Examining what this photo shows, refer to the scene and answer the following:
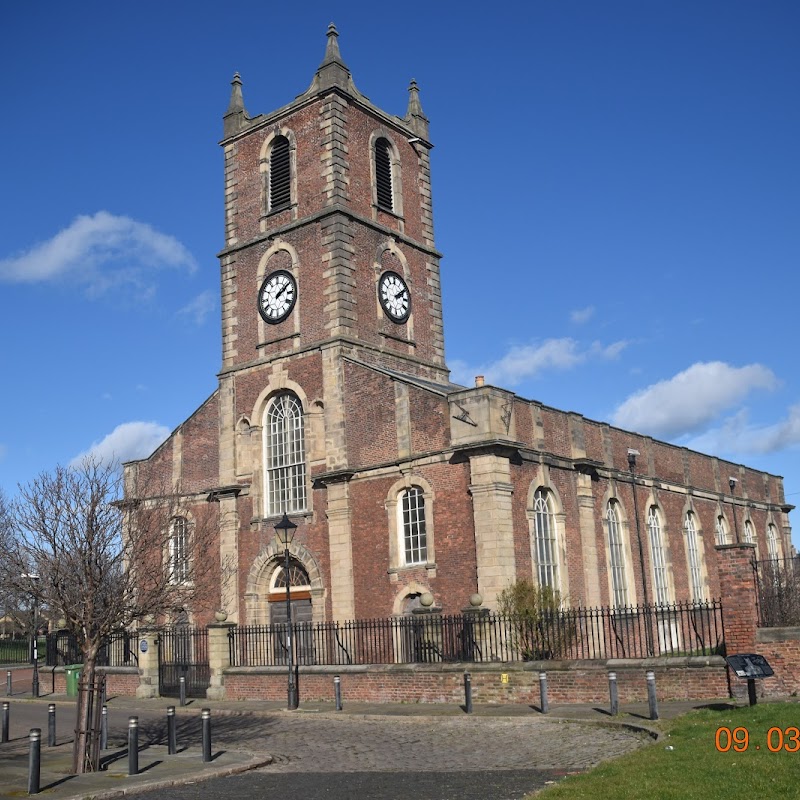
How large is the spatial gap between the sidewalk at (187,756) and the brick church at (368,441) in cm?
487

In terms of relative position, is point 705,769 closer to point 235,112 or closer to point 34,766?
point 34,766

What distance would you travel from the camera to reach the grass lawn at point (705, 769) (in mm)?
9172

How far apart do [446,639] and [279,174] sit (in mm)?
17574

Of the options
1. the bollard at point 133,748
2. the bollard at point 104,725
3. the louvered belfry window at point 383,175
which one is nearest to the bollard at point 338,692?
the bollard at point 104,725

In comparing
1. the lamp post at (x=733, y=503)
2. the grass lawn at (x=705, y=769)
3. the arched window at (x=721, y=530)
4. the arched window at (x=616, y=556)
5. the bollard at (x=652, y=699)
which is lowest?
the grass lawn at (x=705, y=769)

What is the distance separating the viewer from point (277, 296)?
31625 millimetres

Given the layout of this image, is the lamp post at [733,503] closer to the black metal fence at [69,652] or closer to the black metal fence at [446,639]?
the black metal fence at [446,639]

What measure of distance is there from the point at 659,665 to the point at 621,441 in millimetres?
15955

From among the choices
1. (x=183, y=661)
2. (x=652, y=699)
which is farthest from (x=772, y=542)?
(x=652, y=699)

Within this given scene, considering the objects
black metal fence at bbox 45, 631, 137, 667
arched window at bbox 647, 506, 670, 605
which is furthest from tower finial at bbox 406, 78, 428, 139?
black metal fence at bbox 45, 631, 137, 667

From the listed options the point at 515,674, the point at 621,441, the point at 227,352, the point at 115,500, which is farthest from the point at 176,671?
the point at 621,441

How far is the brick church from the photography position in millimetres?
25875

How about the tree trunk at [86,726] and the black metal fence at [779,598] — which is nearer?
the tree trunk at [86,726]

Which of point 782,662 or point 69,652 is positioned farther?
point 69,652
